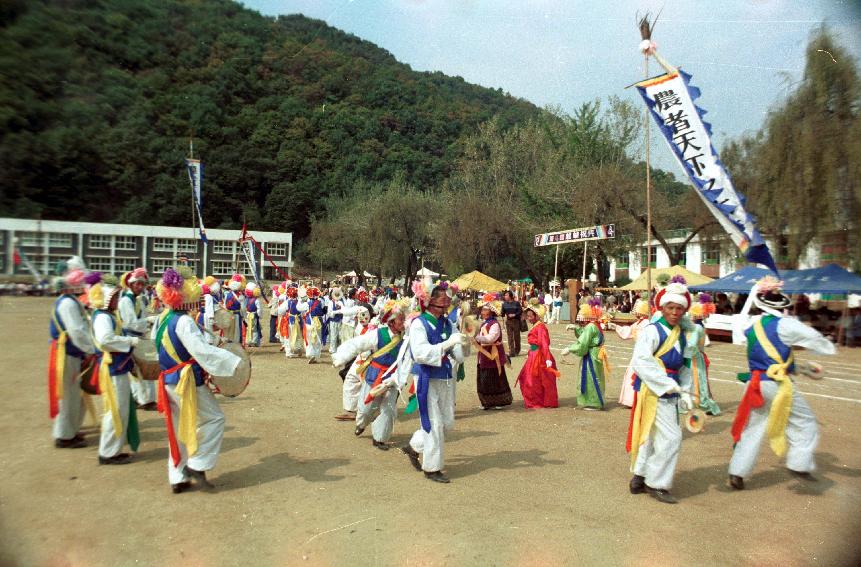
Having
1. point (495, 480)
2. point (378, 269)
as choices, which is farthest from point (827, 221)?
point (378, 269)

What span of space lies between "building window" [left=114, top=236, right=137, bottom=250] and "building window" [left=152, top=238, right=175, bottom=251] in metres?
0.17

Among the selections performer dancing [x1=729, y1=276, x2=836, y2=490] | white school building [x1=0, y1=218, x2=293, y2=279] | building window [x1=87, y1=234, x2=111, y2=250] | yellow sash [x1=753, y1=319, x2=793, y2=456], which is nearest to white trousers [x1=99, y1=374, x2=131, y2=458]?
white school building [x1=0, y1=218, x2=293, y2=279]

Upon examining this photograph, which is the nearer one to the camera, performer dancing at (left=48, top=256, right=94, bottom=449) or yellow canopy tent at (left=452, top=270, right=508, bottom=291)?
performer dancing at (left=48, top=256, right=94, bottom=449)

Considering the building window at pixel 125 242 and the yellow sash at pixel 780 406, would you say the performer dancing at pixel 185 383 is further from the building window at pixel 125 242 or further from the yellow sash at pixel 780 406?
the yellow sash at pixel 780 406

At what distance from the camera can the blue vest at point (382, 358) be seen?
679 centimetres

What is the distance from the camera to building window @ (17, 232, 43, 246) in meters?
3.33

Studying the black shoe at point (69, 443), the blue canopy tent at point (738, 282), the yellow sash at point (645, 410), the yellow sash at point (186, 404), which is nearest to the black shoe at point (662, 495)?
the yellow sash at point (645, 410)

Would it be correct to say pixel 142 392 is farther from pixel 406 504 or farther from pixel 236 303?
pixel 406 504

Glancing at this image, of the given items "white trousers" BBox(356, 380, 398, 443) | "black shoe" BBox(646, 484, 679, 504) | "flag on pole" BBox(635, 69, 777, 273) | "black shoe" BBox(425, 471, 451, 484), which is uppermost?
"flag on pole" BBox(635, 69, 777, 273)

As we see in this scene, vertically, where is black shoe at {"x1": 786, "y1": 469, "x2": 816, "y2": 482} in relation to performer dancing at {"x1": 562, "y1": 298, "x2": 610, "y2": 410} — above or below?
below

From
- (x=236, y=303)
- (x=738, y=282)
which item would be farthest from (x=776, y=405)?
(x=738, y=282)

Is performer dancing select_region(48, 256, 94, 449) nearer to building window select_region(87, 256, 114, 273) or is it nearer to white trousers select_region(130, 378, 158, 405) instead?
building window select_region(87, 256, 114, 273)

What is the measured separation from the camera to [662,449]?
4.82 metres

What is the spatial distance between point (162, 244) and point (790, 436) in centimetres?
544
